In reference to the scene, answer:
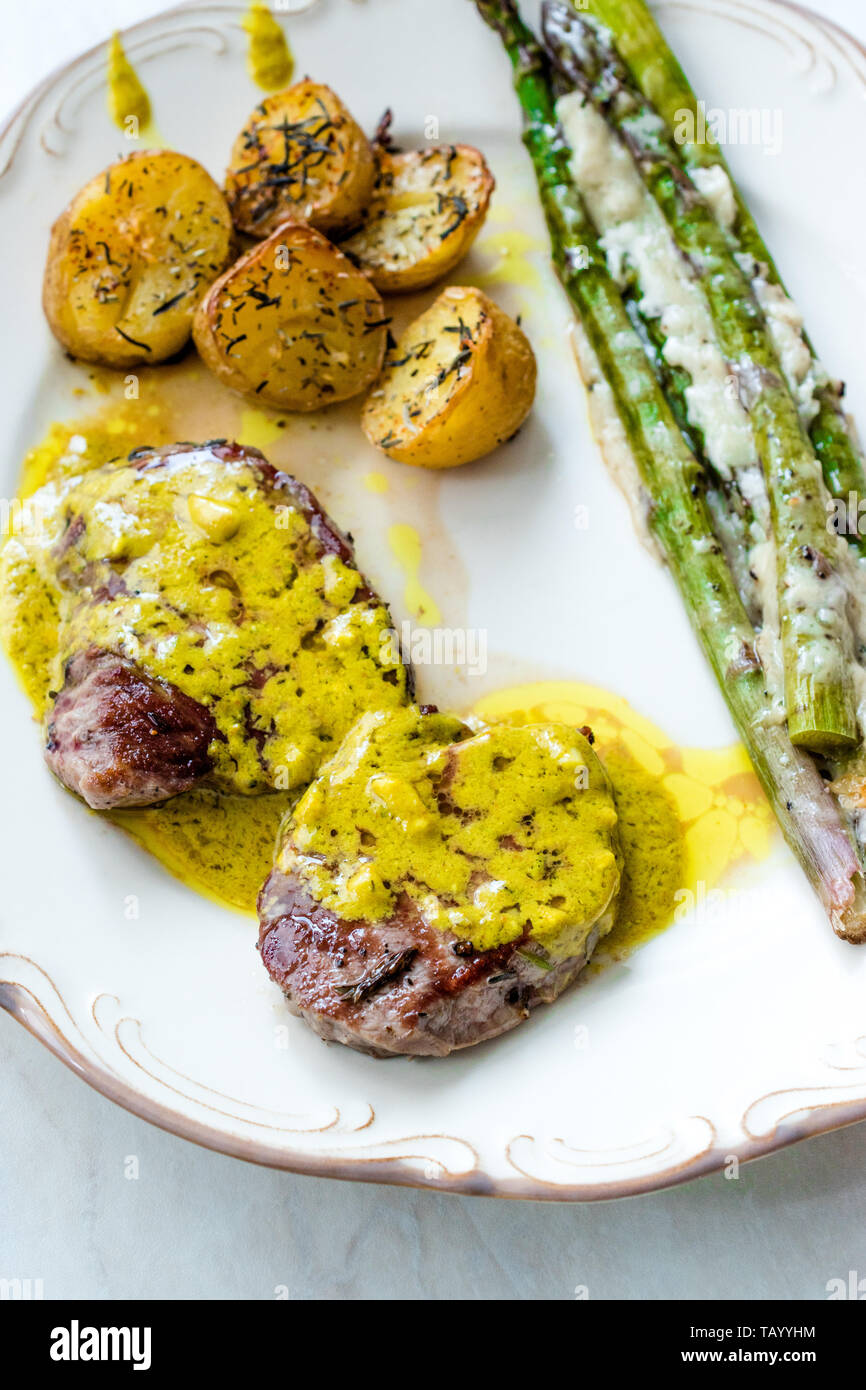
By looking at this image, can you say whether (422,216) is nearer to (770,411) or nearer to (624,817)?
(770,411)

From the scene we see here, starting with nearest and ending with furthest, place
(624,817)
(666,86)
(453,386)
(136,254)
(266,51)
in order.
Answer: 1. (624,817)
2. (453,386)
3. (136,254)
4. (666,86)
5. (266,51)

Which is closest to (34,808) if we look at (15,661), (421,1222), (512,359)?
(15,661)

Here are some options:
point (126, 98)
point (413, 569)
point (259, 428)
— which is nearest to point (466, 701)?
point (413, 569)

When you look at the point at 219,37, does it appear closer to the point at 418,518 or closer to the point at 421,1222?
the point at 418,518

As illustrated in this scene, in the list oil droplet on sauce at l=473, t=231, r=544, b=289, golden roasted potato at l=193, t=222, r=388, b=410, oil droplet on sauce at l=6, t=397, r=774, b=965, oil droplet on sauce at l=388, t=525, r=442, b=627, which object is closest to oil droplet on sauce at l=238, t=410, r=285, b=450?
golden roasted potato at l=193, t=222, r=388, b=410

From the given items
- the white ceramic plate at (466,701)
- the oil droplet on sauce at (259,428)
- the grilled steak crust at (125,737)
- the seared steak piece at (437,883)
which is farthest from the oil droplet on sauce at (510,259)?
the grilled steak crust at (125,737)

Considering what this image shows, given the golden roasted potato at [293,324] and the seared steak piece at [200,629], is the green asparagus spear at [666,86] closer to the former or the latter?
the golden roasted potato at [293,324]

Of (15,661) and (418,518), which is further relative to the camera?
(418,518)
